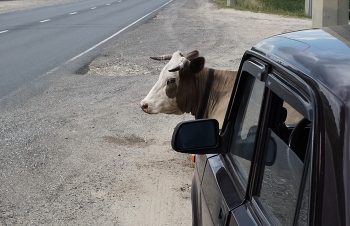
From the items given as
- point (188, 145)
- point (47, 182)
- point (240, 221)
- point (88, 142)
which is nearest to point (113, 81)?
point (88, 142)

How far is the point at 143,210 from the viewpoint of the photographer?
17.4 feet

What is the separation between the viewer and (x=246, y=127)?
8.98ft

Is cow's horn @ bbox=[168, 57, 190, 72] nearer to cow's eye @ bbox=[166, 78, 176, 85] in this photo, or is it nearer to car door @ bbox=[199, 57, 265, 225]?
cow's eye @ bbox=[166, 78, 176, 85]

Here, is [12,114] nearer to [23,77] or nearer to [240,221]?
[23,77]

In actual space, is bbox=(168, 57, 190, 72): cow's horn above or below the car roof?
below

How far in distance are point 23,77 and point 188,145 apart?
10506 mm

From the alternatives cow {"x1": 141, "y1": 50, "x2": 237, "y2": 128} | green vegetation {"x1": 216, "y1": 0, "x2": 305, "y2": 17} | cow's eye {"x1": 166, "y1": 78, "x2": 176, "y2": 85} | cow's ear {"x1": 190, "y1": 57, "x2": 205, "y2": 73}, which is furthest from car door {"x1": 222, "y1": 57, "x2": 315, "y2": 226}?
green vegetation {"x1": 216, "y1": 0, "x2": 305, "y2": 17}

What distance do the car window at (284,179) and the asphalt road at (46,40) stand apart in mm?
9202

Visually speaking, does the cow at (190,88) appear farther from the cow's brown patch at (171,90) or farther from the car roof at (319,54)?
the car roof at (319,54)

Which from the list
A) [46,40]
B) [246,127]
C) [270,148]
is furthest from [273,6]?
[270,148]

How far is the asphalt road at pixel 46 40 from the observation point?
1353cm

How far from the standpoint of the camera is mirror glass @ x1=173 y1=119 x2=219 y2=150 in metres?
2.87

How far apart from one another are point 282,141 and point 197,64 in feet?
12.4

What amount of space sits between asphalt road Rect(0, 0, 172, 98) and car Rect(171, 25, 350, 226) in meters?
8.68
